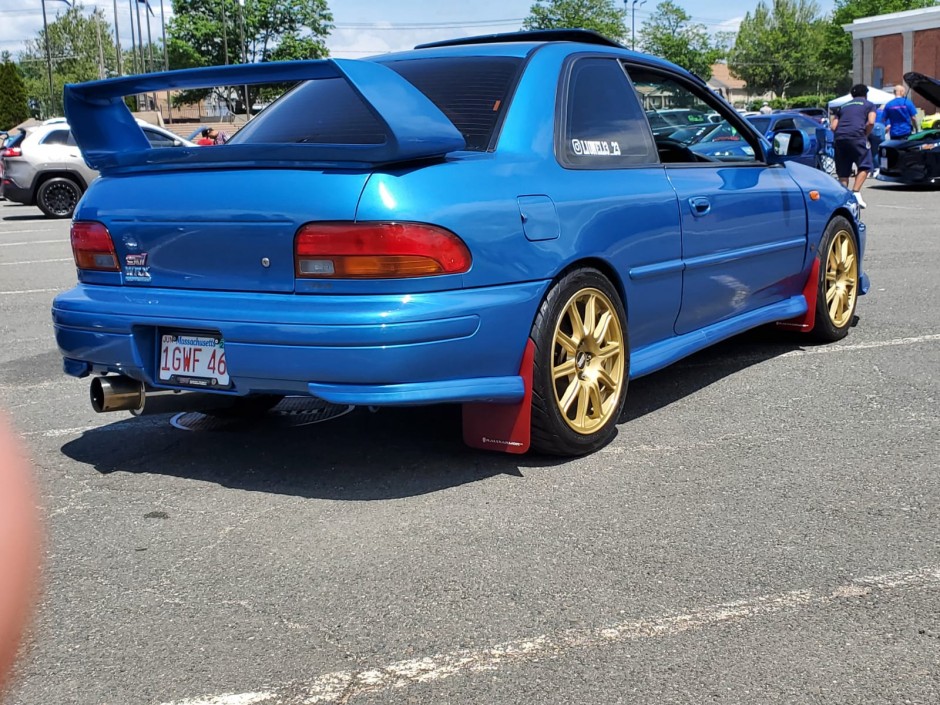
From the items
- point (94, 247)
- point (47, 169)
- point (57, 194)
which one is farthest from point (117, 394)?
point (57, 194)

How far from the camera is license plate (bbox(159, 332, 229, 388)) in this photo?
3779 millimetres

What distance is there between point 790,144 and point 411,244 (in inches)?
119

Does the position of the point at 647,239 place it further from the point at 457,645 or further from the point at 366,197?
the point at 457,645

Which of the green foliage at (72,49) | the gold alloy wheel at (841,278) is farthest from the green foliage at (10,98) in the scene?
the gold alloy wheel at (841,278)

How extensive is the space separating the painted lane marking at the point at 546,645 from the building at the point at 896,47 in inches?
2208

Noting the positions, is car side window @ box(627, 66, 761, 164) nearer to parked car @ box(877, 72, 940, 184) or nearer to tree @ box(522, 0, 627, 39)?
parked car @ box(877, 72, 940, 184)

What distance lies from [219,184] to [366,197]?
23.2 inches

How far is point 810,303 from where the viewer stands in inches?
235

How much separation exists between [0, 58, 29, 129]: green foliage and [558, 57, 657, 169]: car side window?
2479 inches

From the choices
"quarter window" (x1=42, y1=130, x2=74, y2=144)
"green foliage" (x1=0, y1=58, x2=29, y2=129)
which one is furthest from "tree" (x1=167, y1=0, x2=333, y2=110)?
"quarter window" (x1=42, y1=130, x2=74, y2=144)

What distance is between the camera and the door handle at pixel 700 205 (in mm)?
4812

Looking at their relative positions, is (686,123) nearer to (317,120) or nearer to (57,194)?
(317,120)

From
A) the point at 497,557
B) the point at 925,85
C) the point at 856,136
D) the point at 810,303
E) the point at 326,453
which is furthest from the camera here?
the point at 925,85

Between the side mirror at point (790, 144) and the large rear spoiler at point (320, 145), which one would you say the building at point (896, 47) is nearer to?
the side mirror at point (790, 144)
